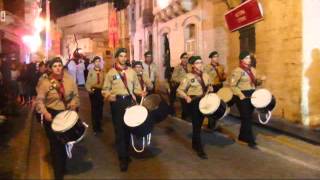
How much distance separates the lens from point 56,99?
23.7 ft

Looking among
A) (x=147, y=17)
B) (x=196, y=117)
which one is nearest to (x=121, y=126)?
(x=196, y=117)

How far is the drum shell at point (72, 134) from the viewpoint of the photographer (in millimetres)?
6863

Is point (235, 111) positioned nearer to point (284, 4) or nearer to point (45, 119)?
point (284, 4)

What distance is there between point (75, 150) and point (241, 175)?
355cm

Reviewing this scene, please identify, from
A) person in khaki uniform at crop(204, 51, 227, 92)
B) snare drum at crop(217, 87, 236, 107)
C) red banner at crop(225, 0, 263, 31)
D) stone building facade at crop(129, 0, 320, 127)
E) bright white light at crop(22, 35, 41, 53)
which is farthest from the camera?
bright white light at crop(22, 35, 41, 53)

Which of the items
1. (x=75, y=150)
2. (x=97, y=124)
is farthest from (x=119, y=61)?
(x=97, y=124)

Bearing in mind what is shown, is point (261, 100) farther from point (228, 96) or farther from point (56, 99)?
point (56, 99)

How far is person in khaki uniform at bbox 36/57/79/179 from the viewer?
7137 millimetres

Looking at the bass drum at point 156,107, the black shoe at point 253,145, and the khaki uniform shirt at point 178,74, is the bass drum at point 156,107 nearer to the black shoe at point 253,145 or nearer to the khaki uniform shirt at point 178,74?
the black shoe at point 253,145

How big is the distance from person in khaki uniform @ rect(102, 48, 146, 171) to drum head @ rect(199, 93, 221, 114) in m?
1.08

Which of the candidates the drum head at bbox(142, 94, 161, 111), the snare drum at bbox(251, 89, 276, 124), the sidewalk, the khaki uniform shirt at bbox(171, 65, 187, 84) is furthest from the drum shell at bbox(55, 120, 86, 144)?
the khaki uniform shirt at bbox(171, 65, 187, 84)

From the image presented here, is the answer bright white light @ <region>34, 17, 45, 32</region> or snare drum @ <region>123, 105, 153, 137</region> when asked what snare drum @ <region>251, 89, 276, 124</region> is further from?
bright white light @ <region>34, 17, 45, 32</region>

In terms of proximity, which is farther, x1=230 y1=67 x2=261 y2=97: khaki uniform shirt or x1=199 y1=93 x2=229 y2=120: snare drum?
x1=230 y1=67 x2=261 y2=97: khaki uniform shirt

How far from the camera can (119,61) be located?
A: 8.01 m
